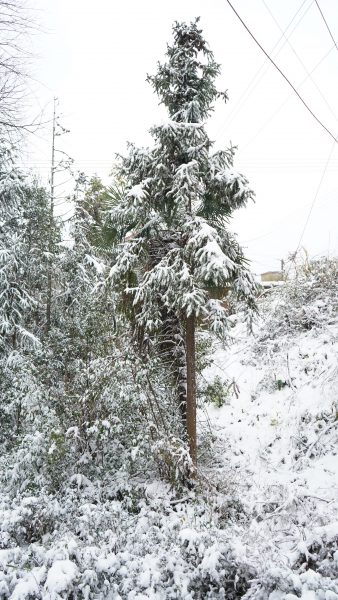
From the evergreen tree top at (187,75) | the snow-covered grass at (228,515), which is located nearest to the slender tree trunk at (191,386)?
the snow-covered grass at (228,515)

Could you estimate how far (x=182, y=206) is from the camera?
Result: 581 cm

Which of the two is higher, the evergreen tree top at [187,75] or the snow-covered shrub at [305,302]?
the evergreen tree top at [187,75]

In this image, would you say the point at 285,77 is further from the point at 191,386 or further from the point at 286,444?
the point at 286,444

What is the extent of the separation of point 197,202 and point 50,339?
18.9 ft

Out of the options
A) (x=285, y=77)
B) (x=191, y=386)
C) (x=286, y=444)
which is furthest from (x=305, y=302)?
(x=285, y=77)

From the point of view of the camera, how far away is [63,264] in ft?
37.2

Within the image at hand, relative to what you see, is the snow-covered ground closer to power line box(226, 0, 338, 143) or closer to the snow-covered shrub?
the snow-covered shrub

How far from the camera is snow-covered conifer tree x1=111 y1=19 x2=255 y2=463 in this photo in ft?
17.7

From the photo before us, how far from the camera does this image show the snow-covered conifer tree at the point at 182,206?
17.7 feet

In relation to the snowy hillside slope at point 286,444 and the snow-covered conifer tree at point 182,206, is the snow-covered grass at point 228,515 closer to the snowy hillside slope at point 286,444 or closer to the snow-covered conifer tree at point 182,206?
the snowy hillside slope at point 286,444

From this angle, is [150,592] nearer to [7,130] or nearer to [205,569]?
[205,569]

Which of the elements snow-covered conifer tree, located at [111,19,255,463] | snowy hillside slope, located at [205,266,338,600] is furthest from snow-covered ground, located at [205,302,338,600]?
snow-covered conifer tree, located at [111,19,255,463]

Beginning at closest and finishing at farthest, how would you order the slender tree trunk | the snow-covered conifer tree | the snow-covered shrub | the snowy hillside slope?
the snowy hillside slope → the snow-covered conifer tree → the slender tree trunk → the snow-covered shrub

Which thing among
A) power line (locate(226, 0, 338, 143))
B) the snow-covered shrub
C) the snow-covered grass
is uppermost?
power line (locate(226, 0, 338, 143))
